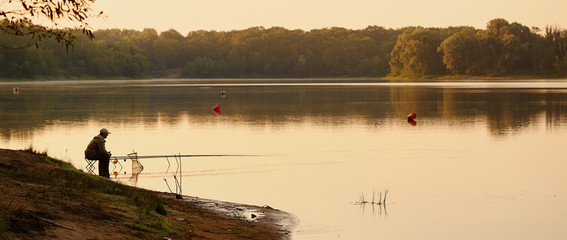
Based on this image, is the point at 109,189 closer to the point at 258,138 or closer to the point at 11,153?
the point at 11,153

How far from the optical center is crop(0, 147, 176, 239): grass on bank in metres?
14.0

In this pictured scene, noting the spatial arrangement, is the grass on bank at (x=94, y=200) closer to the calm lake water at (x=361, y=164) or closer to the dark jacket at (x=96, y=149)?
the calm lake water at (x=361, y=164)

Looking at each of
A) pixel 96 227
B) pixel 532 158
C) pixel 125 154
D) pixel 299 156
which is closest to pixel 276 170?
pixel 299 156

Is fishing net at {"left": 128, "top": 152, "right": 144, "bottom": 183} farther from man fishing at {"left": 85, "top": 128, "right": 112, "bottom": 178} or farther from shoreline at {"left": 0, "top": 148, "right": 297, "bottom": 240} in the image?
shoreline at {"left": 0, "top": 148, "right": 297, "bottom": 240}

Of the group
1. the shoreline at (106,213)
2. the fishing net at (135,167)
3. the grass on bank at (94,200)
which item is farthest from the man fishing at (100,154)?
the grass on bank at (94,200)

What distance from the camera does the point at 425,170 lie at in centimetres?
2711

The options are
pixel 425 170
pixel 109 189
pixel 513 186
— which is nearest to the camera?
pixel 109 189

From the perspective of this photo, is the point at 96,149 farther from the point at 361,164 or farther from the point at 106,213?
the point at 361,164

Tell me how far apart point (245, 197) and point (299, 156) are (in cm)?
997

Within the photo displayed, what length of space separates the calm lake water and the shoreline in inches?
49.0

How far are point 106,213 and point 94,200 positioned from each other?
115 cm

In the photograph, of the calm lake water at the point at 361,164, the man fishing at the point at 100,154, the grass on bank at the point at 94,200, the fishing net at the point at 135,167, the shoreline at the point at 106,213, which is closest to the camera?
the shoreline at the point at 106,213

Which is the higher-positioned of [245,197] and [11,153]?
[11,153]

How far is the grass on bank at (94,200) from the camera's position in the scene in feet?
45.8
